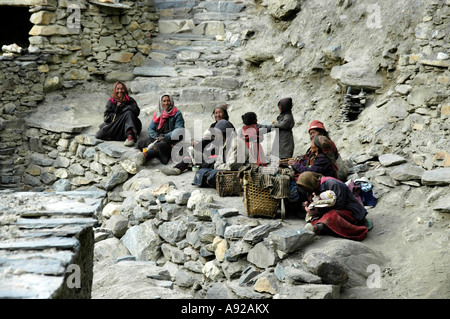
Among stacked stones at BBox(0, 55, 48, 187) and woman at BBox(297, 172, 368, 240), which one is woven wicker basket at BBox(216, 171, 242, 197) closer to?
woman at BBox(297, 172, 368, 240)

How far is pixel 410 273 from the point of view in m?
4.88

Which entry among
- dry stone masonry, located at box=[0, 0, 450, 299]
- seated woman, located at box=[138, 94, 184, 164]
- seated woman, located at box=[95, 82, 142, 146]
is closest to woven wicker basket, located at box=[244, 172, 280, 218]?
dry stone masonry, located at box=[0, 0, 450, 299]

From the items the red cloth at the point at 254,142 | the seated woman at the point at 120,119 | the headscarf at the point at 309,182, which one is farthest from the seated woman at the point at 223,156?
the seated woman at the point at 120,119

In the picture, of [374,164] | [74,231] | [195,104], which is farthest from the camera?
[195,104]

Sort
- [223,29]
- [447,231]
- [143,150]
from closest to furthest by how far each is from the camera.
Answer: [447,231] → [143,150] → [223,29]

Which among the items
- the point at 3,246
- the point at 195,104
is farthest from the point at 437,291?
the point at 195,104

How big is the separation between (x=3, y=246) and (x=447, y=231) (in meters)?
4.12

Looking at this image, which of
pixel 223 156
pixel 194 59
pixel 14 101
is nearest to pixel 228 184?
pixel 223 156

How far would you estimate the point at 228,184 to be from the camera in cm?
683

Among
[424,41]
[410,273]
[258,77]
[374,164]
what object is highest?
[424,41]

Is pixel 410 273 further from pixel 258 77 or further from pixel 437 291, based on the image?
pixel 258 77

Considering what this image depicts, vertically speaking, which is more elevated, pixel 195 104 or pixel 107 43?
pixel 107 43

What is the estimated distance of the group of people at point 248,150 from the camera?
5.64 m

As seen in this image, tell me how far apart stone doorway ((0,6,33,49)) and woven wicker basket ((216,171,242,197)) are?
24.7ft
